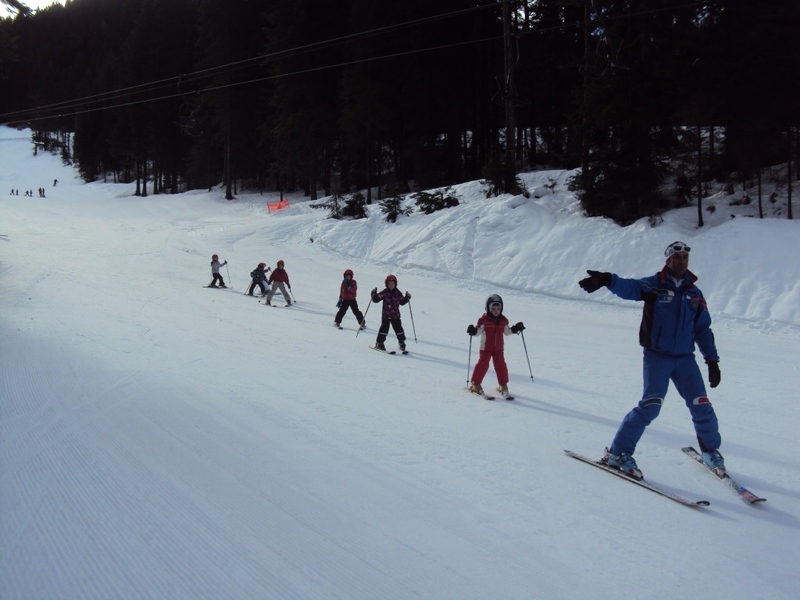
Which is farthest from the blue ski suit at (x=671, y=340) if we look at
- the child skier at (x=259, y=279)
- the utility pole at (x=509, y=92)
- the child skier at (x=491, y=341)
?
the utility pole at (x=509, y=92)

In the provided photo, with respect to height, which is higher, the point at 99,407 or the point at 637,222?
the point at 637,222

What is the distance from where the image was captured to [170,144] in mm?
47375

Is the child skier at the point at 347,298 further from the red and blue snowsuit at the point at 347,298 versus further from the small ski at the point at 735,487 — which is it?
the small ski at the point at 735,487

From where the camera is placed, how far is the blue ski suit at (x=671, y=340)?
4574 millimetres

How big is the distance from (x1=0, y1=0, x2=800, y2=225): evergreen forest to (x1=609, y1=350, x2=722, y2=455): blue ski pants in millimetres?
9468

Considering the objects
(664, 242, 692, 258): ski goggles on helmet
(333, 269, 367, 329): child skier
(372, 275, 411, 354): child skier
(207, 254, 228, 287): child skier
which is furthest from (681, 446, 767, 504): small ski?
(207, 254, 228, 287): child skier

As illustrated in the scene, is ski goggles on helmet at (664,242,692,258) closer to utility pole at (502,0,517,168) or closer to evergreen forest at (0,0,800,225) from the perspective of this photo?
evergreen forest at (0,0,800,225)

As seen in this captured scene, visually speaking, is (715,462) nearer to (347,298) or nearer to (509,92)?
(347,298)

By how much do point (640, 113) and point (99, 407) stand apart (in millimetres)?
15989

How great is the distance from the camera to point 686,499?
14.1ft

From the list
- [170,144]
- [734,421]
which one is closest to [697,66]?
[734,421]

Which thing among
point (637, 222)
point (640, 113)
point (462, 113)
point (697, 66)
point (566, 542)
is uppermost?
point (462, 113)

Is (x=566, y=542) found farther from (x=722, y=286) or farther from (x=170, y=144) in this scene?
(x=170, y=144)

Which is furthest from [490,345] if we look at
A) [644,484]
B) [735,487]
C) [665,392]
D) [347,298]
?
[347,298]
